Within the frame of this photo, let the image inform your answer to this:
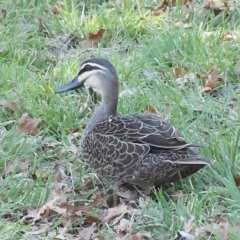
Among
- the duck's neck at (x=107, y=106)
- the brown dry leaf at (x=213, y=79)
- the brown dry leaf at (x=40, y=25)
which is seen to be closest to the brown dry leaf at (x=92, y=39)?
the brown dry leaf at (x=40, y=25)

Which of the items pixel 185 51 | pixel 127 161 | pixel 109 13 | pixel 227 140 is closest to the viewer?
pixel 127 161

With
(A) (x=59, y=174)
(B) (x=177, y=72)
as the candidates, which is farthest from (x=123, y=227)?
(B) (x=177, y=72)

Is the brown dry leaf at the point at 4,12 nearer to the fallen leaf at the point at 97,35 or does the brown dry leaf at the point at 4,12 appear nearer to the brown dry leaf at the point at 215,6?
the fallen leaf at the point at 97,35

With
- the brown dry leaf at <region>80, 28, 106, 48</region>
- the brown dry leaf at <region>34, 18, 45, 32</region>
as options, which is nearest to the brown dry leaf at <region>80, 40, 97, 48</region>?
the brown dry leaf at <region>80, 28, 106, 48</region>

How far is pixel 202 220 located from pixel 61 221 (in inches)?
30.4

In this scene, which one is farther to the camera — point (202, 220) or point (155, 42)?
point (155, 42)

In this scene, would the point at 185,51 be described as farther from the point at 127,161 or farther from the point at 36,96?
the point at 127,161

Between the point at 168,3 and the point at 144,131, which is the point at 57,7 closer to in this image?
the point at 168,3

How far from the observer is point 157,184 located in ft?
14.4

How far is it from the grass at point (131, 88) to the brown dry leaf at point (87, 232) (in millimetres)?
82

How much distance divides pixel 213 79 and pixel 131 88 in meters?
0.62

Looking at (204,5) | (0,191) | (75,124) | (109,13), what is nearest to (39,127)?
(75,124)

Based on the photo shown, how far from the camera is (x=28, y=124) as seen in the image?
5.19 metres

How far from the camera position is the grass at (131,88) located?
4.20 meters
